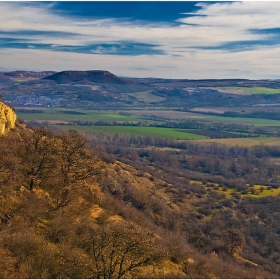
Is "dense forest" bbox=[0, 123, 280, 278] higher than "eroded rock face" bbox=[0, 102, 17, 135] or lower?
lower

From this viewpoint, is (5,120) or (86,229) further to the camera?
(5,120)

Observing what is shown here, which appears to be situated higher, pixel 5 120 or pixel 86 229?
pixel 5 120

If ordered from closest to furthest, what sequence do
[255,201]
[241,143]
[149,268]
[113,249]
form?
1. [113,249]
2. [149,268]
3. [255,201]
4. [241,143]

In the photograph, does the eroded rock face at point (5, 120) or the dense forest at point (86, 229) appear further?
the eroded rock face at point (5, 120)

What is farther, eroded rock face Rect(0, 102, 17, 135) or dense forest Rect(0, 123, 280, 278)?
eroded rock face Rect(0, 102, 17, 135)

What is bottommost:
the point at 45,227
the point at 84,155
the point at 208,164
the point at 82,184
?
the point at 208,164

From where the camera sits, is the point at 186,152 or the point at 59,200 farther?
the point at 186,152

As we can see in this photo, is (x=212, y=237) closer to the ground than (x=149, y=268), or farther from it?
closer to the ground

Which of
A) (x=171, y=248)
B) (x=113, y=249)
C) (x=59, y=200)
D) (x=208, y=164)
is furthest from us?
(x=208, y=164)

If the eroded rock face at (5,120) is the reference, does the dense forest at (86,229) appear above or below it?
below

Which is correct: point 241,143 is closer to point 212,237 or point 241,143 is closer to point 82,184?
point 212,237

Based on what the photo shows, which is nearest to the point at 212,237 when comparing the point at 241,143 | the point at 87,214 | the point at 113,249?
the point at 87,214
